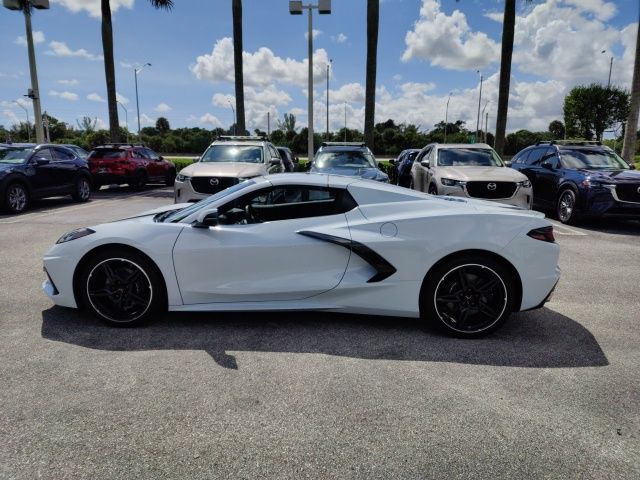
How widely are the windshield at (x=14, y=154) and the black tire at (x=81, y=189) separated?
160cm

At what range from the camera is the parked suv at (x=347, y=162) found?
11.2m

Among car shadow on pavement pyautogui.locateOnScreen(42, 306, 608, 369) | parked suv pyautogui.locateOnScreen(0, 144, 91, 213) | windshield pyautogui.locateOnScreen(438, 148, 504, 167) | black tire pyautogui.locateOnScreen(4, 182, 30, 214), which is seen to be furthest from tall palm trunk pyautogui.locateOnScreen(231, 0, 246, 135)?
car shadow on pavement pyautogui.locateOnScreen(42, 306, 608, 369)

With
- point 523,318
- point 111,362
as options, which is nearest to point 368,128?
point 523,318

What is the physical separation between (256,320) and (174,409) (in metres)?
1.58

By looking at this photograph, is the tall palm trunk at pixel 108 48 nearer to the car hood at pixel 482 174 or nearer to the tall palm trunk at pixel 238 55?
the tall palm trunk at pixel 238 55

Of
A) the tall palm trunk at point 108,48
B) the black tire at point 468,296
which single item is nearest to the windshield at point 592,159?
the black tire at point 468,296

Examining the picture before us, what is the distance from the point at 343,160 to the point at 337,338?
28.0 ft

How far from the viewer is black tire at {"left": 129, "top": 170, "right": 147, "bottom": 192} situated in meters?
18.0

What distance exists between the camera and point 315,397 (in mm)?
3113

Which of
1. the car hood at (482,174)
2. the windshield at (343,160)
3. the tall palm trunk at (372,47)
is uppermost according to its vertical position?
the tall palm trunk at (372,47)

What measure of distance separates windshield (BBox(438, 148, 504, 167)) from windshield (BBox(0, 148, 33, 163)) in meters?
10.2

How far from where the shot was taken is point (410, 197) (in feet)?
14.1

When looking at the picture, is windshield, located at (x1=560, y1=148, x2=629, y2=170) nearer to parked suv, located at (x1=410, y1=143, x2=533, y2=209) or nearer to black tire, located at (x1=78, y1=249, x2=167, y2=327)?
parked suv, located at (x1=410, y1=143, x2=533, y2=209)

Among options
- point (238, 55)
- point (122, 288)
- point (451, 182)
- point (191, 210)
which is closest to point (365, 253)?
point (191, 210)
